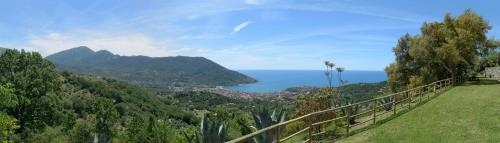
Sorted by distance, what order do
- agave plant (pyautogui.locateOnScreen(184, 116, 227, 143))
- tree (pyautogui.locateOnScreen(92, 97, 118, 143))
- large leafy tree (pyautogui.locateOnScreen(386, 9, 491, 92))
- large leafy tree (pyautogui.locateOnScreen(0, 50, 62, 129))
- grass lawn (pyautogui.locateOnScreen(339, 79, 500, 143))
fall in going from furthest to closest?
tree (pyautogui.locateOnScreen(92, 97, 118, 143)), large leafy tree (pyautogui.locateOnScreen(0, 50, 62, 129)), large leafy tree (pyautogui.locateOnScreen(386, 9, 491, 92)), grass lawn (pyautogui.locateOnScreen(339, 79, 500, 143)), agave plant (pyautogui.locateOnScreen(184, 116, 227, 143))

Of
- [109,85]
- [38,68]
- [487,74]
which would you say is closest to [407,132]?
[38,68]

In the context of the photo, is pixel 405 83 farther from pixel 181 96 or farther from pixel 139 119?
pixel 181 96

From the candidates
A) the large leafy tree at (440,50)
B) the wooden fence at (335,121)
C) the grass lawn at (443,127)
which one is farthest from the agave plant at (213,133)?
the large leafy tree at (440,50)

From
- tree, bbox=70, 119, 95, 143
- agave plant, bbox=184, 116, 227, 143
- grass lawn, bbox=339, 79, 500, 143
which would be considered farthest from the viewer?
tree, bbox=70, 119, 95, 143

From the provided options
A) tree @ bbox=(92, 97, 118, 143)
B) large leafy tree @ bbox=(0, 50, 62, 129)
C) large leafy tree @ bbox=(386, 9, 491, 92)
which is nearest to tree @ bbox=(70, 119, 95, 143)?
tree @ bbox=(92, 97, 118, 143)

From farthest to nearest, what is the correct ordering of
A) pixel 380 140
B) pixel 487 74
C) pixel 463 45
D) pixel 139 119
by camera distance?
pixel 487 74
pixel 139 119
pixel 463 45
pixel 380 140

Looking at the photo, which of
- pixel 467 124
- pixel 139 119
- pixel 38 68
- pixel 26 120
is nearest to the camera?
pixel 467 124

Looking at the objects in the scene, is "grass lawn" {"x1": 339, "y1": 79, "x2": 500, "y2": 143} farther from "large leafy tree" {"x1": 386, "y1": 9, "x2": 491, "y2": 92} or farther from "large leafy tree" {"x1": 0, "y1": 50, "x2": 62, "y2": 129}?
"large leafy tree" {"x1": 0, "y1": 50, "x2": 62, "y2": 129}

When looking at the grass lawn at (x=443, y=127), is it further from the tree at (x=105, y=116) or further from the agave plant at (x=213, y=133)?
the tree at (x=105, y=116)

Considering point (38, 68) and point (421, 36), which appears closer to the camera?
point (421, 36)

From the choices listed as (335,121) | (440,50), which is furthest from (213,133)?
(440,50)
